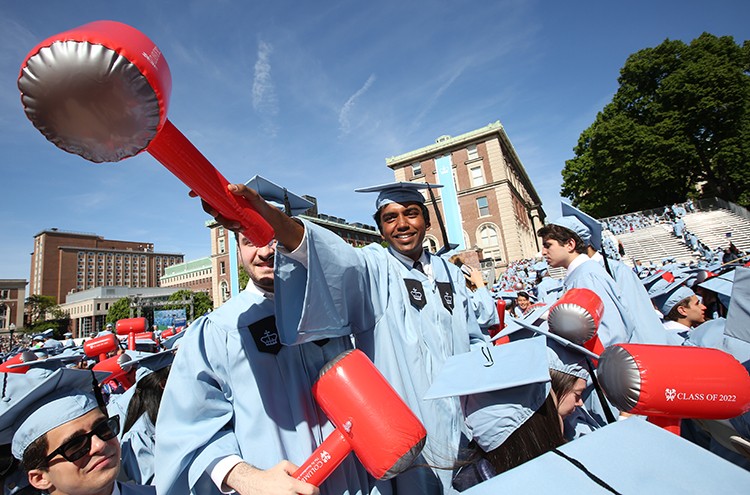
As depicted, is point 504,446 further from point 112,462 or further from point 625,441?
point 112,462

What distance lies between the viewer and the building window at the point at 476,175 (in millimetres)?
35463

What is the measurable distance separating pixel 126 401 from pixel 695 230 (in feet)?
91.5

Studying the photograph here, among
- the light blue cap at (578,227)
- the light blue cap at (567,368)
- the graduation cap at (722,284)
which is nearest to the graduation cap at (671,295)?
the graduation cap at (722,284)

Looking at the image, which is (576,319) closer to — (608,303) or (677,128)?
(608,303)

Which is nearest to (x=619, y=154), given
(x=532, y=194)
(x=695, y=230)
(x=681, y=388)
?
(x=695, y=230)

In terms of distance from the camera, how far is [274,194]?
187 centimetres

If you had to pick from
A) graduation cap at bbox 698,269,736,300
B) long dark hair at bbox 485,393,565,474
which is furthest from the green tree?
long dark hair at bbox 485,393,565,474

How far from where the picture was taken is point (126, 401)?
3104 mm

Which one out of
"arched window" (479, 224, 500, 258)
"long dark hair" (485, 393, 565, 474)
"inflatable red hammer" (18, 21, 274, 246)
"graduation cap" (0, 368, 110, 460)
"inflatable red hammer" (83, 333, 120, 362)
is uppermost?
"arched window" (479, 224, 500, 258)

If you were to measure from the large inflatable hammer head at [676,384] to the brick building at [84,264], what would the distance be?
Result: 128 metres

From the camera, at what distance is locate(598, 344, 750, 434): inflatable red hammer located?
123cm

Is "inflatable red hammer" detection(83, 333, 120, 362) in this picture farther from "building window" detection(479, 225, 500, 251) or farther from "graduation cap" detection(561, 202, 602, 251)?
"building window" detection(479, 225, 500, 251)

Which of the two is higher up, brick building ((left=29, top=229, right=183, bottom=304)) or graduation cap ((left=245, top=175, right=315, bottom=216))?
brick building ((left=29, top=229, right=183, bottom=304))

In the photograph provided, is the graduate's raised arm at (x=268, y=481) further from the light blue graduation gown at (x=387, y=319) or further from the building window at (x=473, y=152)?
the building window at (x=473, y=152)
